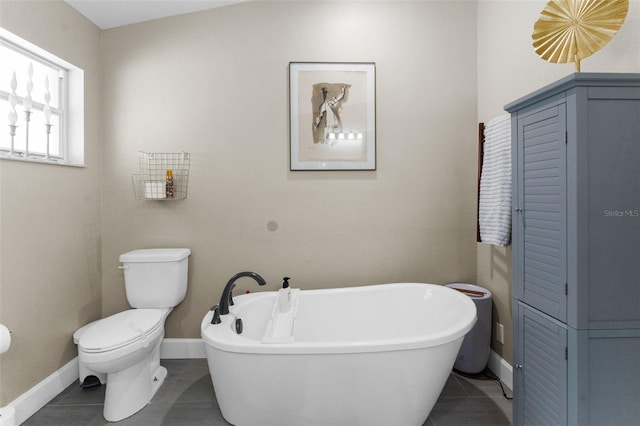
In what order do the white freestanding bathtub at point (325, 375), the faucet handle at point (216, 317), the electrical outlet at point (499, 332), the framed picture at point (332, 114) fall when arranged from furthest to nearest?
the framed picture at point (332, 114)
the electrical outlet at point (499, 332)
the faucet handle at point (216, 317)
the white freestanding bathtub at point (325, 375)

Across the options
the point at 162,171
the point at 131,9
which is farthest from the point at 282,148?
the point at 131,9

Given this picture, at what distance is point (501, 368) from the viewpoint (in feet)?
7.07

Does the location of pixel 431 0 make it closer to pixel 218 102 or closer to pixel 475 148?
pixel 475 148

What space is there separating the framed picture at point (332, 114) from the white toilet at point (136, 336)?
121cm

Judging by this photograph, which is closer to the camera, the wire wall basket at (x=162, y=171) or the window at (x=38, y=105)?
the window at (x=38, y=105)

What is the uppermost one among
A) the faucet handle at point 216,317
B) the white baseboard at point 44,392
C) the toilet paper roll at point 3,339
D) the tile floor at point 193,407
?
the faucet handle at point 216,317

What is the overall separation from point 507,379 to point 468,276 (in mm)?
740

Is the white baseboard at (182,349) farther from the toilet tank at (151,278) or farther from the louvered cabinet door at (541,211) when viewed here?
the louvered cabinet door at (541,211)

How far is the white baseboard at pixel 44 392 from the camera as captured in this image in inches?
69.7

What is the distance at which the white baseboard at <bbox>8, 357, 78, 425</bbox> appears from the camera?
177cm

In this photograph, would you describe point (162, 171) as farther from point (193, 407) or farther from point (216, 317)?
point (193, 407)

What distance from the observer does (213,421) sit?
1.77 meters

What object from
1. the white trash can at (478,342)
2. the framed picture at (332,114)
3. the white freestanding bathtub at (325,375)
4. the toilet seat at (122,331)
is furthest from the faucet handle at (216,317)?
the white trash can at (478,342)

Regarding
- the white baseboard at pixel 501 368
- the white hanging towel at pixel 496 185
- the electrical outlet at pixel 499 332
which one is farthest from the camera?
the electrical outlet at pixel 499 332
